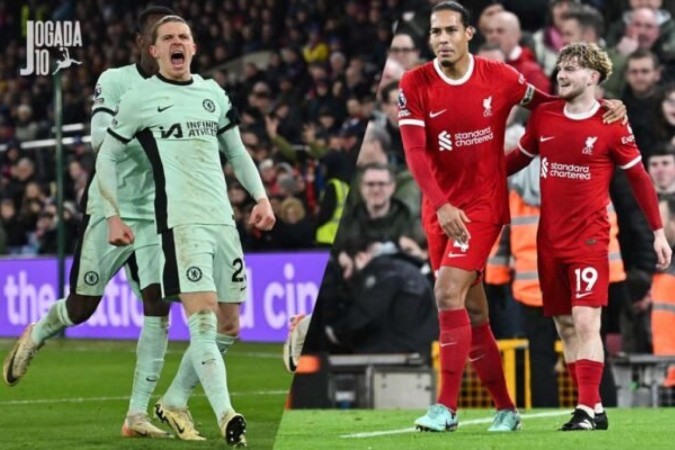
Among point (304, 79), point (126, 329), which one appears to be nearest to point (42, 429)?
point (126, 329)

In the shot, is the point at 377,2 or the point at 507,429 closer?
the point at 507,429

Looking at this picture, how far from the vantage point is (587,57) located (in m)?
5.66

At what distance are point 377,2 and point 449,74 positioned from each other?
7.43 metres

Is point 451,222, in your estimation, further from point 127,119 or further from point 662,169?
point 662,169

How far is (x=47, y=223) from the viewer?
11602 millimetres

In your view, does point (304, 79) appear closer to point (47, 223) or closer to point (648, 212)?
point (47, 223)

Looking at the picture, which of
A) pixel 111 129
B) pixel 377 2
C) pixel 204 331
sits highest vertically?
pixel 377 2

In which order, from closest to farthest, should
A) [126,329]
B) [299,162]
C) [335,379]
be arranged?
[335,379], [126,329], [299,162]

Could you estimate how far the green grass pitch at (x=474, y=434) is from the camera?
16.8 feet

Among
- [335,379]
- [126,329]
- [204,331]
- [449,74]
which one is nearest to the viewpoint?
[204,331]

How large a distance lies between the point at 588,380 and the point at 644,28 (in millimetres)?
3867

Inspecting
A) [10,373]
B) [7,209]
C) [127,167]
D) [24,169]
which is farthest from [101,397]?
[7,209]

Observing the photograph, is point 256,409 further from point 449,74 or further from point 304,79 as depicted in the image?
point 304,79

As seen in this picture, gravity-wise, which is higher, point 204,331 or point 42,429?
point 204,331
